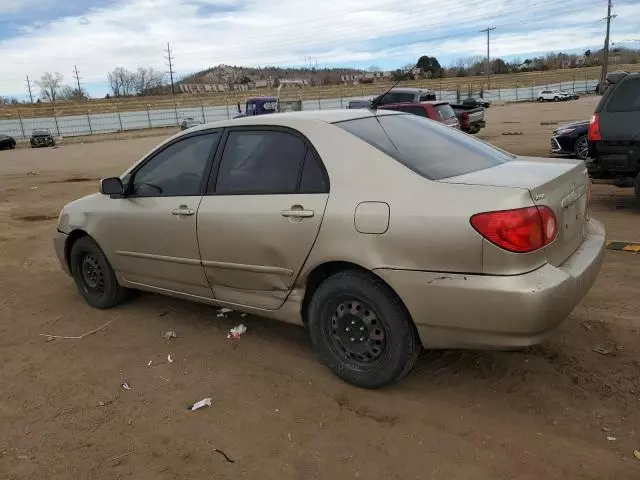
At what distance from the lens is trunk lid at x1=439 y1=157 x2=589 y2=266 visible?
3018mm

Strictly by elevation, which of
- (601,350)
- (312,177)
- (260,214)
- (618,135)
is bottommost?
(601,350)

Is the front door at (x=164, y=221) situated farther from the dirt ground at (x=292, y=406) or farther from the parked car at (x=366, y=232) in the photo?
the dirt ground at (x=292, y=406)

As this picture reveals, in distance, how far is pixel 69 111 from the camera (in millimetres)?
59219

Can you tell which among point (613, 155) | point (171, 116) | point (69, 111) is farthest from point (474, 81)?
point (613, 155)

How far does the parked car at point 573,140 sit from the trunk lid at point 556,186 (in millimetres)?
9123

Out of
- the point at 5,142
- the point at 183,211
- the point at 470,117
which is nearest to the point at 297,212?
the point at 183,211

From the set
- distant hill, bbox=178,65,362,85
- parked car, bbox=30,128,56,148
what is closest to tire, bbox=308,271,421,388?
parked car, bbox=30,128,56,148

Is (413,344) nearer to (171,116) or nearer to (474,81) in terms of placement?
(171,116)

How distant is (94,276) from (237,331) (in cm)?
163

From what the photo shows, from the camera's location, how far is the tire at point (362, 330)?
10.5 ft

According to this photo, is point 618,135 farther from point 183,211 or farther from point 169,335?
point 169,335

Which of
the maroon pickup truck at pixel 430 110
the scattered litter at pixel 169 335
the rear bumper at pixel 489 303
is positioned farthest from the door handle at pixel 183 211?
the maroon pickup truck at pixel 430 110

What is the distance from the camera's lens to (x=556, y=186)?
3.13 metres

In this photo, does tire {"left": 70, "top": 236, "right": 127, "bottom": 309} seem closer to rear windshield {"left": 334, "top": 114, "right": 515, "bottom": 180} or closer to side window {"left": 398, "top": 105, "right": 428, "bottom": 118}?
rear windshield {"left": 334, "top": 114, "right": 515, "bottom": 180}
